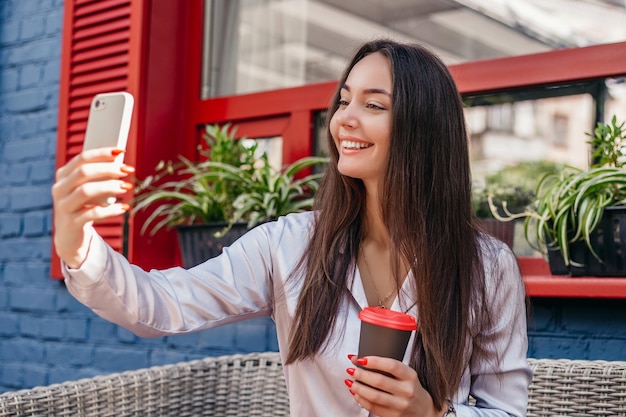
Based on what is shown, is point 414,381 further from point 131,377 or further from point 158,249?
point 158,249

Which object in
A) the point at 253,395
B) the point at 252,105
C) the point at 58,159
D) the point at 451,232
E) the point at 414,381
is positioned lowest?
the point at 253,395

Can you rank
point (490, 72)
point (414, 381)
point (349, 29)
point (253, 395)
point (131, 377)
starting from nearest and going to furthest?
point (414, 381) < point (131, 377) < point (253, 395) < point (490, 72) < point (349, 29)

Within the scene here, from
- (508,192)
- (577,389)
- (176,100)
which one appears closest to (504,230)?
(508,192)

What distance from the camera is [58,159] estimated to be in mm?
2971

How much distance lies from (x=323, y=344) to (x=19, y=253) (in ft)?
6.23

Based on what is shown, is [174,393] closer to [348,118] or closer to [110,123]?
[348,118]

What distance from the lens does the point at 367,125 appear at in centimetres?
165

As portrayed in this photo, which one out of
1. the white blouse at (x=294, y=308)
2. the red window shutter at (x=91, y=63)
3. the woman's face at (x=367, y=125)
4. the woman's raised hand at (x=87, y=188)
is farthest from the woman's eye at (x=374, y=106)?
the red window shutter at (x=91, y=63)

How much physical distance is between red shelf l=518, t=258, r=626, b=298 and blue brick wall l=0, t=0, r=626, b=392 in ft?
3.86

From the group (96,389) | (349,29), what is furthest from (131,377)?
(349,29)

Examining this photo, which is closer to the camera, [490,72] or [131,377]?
[131,377]

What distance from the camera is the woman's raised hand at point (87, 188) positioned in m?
1.09

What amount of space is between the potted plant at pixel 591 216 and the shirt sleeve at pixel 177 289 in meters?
0.73

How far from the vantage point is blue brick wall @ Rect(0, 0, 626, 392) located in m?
2.88
